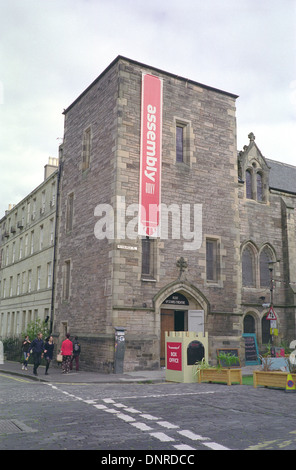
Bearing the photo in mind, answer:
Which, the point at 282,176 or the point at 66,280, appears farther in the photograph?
the point at 282,176

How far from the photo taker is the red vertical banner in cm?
2064

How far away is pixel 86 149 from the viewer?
2470 centimetres

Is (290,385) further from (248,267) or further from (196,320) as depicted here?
(248,267)

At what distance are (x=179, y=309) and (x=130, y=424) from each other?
13.7 metres

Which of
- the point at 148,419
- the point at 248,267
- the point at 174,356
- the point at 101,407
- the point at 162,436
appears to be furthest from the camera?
the point at 248,267

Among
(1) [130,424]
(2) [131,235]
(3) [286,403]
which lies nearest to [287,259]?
(2) [131,235]

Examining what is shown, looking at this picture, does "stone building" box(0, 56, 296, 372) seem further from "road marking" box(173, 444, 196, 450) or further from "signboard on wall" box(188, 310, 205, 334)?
"road marking" box(173, 444, 196, 450)

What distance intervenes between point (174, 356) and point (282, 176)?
19.3 m

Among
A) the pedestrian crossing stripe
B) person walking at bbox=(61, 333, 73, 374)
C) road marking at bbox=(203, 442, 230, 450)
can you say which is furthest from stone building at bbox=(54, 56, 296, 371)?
road marking at bbox=(203, 442, 230, 450)

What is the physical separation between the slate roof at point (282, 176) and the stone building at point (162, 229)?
2.88 metres

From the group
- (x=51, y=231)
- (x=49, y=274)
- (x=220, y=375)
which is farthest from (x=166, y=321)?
(x=51, y=231)

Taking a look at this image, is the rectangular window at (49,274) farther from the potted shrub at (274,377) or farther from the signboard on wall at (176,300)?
the potted shrub at (274,377)

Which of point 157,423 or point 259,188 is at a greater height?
point 259,188

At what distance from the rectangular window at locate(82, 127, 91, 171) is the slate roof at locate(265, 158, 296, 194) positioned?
1121cm
